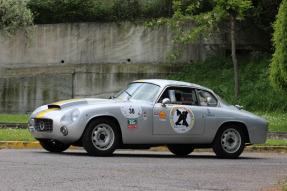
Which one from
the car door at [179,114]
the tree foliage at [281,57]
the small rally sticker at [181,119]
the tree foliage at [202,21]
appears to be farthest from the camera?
the tree foliage at [202,21]

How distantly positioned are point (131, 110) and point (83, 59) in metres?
20.9

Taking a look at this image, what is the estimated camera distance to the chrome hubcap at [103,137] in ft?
37.4

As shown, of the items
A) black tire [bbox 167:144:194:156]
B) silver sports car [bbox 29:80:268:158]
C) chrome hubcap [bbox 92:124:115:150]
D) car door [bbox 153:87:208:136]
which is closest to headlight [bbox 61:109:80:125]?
silver sports car [bbox 29:80:268:158]

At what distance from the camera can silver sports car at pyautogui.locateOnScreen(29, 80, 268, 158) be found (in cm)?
1141

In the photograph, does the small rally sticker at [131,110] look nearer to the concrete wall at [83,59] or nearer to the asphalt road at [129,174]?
the asphalt road at [129,174]

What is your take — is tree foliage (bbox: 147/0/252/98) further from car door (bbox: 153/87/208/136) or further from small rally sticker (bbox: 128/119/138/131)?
small rally sticker (bbox: 128/119/138/131)

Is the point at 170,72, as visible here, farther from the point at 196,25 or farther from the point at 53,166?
the point at 53,166

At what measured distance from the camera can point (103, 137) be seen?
11508 millimetres

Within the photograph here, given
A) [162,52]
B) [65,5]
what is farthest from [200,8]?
[65,5]

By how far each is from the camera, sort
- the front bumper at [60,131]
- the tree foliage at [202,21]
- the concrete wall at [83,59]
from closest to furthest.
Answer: the front bumper at [60,131] < the tree foliage at [202,21] < the concrete wall at [83,59]

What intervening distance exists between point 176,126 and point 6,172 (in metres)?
4.58

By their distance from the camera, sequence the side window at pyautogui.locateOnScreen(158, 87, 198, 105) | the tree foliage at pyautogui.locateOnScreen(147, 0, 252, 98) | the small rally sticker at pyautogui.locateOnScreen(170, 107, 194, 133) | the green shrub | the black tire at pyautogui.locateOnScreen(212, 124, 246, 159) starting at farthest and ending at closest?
the tree foliage at pyautogui.locateOnScreen(147, 0, 252, 98)
the green shrub
the black tire at pyautogui.locateOnScreen(212, 124, 246, 159)
the side window at pyautogui.locateOnScreen(158, 87, 198, 105)
the small rally sticker at pyautogui.locateOnScreen(170, 107, 194, 133)

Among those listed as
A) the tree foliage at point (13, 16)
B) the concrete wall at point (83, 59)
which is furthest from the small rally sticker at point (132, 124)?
the concrete wall at point (83, 59)

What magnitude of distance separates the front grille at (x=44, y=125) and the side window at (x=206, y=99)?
3310 mm
